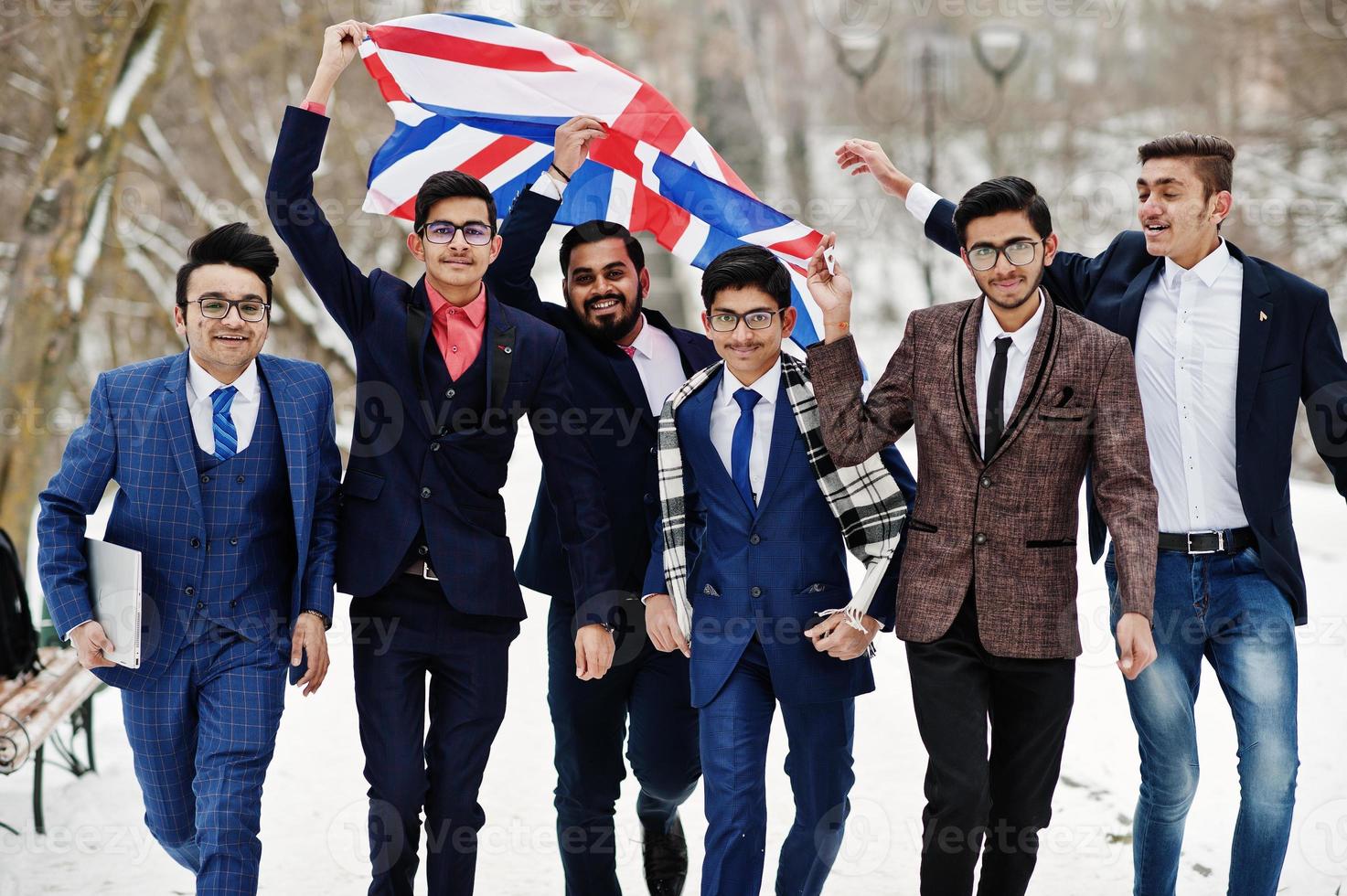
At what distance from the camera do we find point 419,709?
13.6 ft

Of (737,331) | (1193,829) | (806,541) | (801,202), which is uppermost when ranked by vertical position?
(801,202)

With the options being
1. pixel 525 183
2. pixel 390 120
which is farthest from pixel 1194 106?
pixel 525 183

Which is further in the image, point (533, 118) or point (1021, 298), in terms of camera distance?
point (533, 118)

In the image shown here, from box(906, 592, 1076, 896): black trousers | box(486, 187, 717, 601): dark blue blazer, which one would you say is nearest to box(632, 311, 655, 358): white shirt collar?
box(486, 187, 717, 601): dark blue blazer

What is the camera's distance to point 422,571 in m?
4.11

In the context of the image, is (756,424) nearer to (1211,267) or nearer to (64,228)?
(1211,267)

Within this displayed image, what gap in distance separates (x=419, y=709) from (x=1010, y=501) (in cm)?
182

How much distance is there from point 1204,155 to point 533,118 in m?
2.34

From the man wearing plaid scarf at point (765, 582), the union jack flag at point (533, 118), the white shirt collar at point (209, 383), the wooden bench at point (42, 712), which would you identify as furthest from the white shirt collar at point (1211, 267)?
the wooden bench at point (42, 712)

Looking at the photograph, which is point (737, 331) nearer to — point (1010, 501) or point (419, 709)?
point (1010, 501)

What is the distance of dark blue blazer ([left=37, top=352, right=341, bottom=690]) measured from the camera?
155 inches

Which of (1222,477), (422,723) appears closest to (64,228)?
(422,723)

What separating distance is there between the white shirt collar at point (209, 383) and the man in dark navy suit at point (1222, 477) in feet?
8.41

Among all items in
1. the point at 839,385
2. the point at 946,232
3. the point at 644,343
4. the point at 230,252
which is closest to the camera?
the point at 839,385
